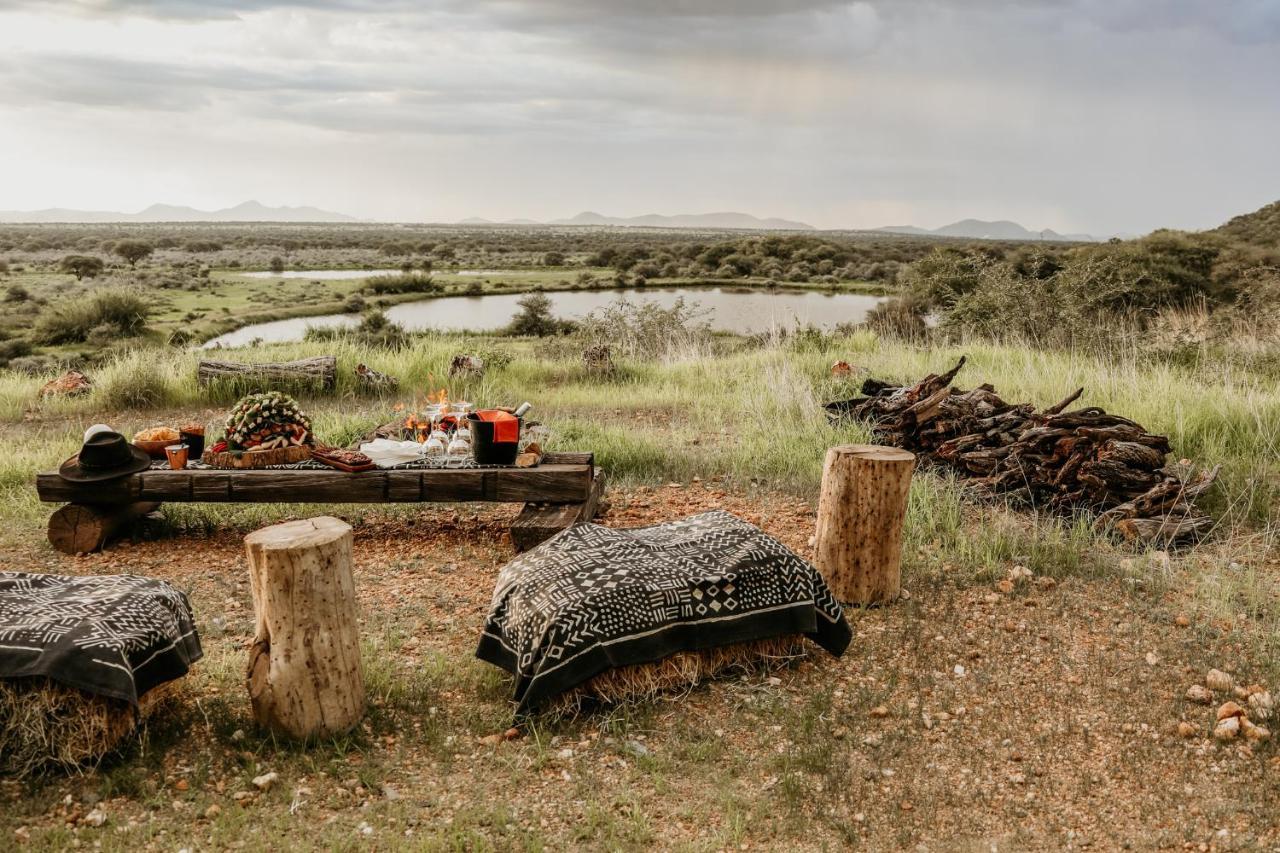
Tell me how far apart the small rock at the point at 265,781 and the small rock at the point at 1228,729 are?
3.40m

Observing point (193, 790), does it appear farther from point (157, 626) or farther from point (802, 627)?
point (802, 627)

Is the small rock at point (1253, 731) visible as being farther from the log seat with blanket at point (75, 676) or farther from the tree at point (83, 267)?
the tree at point (83, 267)

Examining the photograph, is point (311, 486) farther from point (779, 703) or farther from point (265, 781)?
point (779, 703)

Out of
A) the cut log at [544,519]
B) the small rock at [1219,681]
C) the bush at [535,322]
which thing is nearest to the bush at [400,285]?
the bush at [535,322]

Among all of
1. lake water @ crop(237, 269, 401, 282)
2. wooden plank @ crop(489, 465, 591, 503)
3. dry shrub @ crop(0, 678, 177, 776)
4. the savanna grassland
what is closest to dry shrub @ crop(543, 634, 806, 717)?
the savanna grassland

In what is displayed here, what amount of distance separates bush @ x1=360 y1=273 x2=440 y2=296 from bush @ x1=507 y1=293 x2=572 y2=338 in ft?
56.0

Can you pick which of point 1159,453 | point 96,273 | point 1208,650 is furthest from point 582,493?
point 96,273

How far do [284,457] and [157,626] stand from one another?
2.46 m

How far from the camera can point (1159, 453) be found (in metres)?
6.26

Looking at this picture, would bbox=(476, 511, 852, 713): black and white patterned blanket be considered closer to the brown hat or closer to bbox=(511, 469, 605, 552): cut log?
bbox=(511, 469, 605, 552): cut log

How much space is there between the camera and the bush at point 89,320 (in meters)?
22.4

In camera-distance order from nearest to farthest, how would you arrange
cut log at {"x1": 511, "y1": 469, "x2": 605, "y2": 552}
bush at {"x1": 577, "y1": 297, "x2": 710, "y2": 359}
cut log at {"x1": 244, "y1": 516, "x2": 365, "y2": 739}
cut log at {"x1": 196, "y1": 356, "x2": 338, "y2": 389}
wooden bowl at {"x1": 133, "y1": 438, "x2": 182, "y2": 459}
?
1. cut log at {"x1": 244, "y1": 516, "x2": 365, "y2": 739}
2. cut log at {"x1": 511, "y1": 469, "x2": 605, "y2": 552}
3. wooden bowl at {"x1": 133, "y1": 438, "x2": 182, "y2": 459}
4. cut log at {"x1": 196, "y1": 356, "x2": 338, "y2": 389}
5. bush at {"x1": 577, "y1": 297, "x2": 710, "y2": 359}

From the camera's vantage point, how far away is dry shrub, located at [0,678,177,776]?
10.4 feet

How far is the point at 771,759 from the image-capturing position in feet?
11.1
